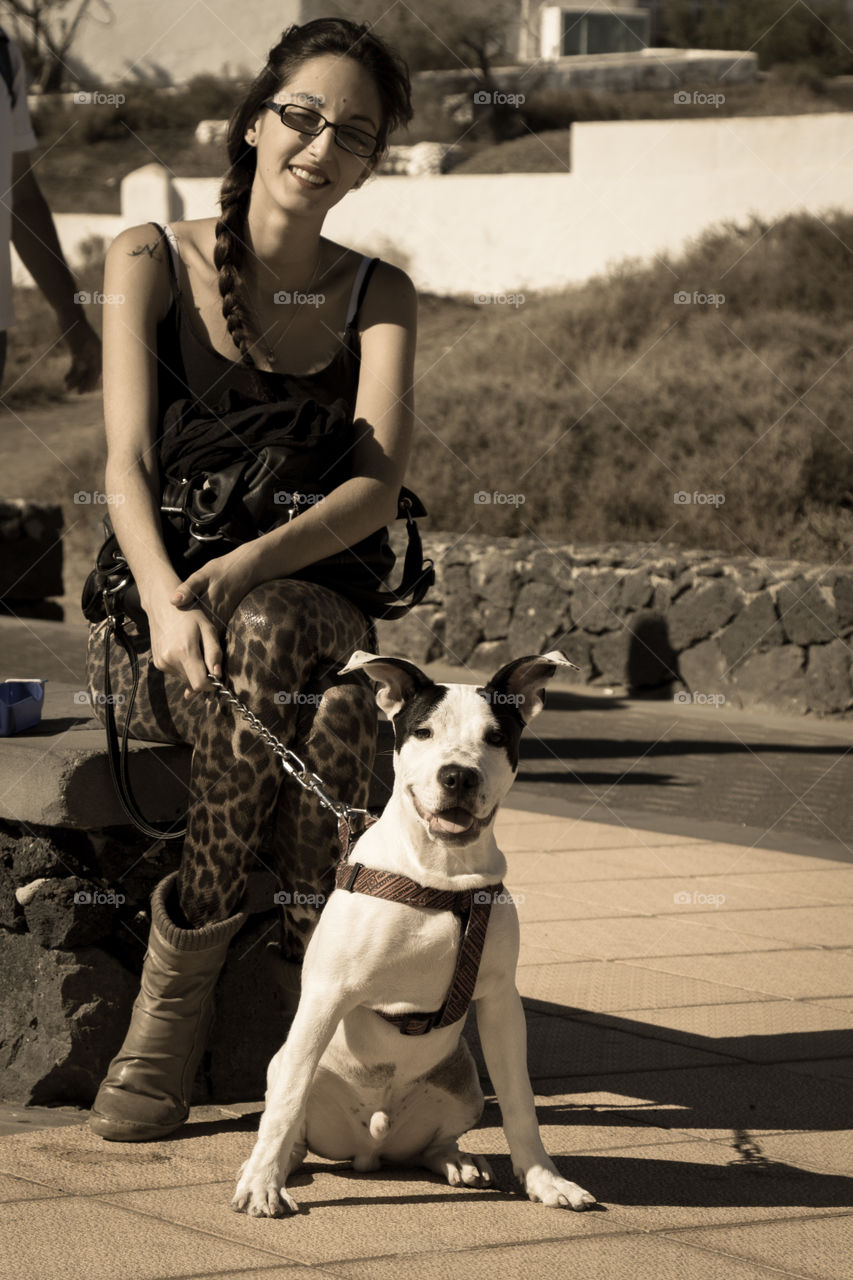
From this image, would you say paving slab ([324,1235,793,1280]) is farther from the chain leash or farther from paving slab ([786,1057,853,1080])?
paving slab ([786,1057,853,1080])

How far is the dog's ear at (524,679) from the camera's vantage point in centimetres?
304

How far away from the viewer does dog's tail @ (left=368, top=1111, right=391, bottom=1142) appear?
3170 mm

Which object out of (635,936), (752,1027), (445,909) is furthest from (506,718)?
(635,936)

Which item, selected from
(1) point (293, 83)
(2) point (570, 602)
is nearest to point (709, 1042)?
(1) point (293, 83)

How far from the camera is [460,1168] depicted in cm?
323

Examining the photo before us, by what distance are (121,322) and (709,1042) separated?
7.83 ft

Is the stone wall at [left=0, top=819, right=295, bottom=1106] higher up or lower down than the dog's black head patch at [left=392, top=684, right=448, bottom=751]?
lower down

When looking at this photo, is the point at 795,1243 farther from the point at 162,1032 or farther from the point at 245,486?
the point at 245,486

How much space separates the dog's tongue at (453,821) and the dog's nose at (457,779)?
1.7 inches

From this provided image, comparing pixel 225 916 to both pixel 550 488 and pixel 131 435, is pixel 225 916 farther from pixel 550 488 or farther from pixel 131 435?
pixel 550 488

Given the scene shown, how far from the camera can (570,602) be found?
12516 millimetres

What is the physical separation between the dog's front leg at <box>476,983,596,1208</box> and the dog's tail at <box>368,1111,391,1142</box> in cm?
24

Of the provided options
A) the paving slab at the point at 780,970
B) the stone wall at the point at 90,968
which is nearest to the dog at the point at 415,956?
the stone wall at the point at 90,968

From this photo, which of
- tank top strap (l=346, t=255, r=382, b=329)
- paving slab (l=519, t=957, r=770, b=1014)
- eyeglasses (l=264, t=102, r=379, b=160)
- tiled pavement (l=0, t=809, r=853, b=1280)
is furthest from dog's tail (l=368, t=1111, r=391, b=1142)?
eyeglasses (l=264, t=102, r=379, b=160)
